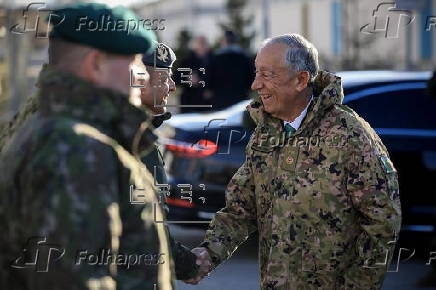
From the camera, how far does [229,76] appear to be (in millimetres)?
12344

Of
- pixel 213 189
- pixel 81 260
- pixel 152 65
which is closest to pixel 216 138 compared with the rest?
pixel 213 189

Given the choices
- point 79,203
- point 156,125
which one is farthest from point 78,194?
point 156,125

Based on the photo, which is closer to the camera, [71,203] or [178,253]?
[71,203]

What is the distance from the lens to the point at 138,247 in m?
2.47

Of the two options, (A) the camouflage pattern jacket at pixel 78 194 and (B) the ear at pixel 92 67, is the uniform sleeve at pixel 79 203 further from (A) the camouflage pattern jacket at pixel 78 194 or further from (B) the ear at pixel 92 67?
(B) the ear at pixel 92 67

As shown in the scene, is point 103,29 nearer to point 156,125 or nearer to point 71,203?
point 71,203

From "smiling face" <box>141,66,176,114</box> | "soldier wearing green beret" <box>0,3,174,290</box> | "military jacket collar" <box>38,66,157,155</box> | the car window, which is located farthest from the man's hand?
the car window

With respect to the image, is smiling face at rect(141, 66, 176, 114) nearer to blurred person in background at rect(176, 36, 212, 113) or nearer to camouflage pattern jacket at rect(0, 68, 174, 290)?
camouflage pattern jacket at rect(0, 68, 174, 290)

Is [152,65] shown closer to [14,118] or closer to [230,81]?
[14,118]

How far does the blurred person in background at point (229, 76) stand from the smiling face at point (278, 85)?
323 inches

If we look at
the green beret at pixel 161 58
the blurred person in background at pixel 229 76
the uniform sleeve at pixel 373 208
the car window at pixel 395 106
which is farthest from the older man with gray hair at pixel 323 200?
the blurred person in background at pixel 229 76

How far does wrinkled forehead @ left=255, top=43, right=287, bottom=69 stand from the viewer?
3912mm

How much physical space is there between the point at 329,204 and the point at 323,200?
0.03 metres

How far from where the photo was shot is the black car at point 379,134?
7.79 m
